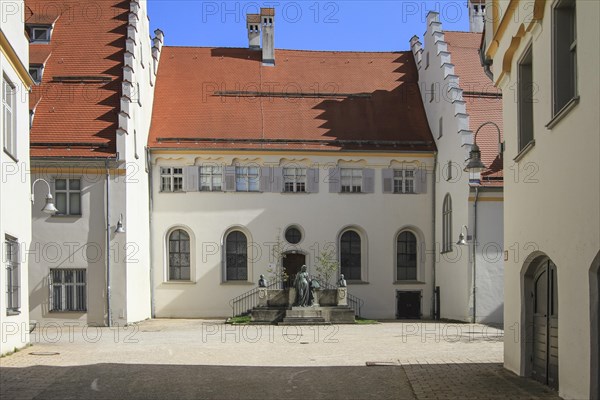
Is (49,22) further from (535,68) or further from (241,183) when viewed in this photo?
(535,68)

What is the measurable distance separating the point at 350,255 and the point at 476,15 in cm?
1522

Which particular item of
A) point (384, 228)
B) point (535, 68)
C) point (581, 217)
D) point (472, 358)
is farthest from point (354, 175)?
point (581, 217)

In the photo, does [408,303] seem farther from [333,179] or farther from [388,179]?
[333,179]

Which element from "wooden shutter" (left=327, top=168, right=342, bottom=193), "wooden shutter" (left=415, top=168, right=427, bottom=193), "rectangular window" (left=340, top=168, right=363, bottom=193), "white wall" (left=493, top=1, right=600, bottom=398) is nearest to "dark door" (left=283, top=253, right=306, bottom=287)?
"wooden shutter" (left=327, top=168, right=342, bottom=193)

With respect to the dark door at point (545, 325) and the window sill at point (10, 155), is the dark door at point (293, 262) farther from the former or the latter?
the dark door at point (545, 325)

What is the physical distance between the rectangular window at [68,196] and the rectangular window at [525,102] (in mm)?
18817

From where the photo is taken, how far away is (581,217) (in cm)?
991

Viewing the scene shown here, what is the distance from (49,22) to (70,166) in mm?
7457

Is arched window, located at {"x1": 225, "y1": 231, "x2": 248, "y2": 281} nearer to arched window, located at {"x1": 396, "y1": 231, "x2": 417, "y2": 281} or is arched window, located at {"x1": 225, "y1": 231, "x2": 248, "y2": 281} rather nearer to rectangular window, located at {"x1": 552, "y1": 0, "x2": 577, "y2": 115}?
arched window, located at {"x1": 396, "y1": 231, "x2": 417, "y2": 281}

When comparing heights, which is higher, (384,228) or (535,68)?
(535,68)

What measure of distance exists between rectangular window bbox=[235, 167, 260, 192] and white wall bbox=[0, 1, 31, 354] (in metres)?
15.8

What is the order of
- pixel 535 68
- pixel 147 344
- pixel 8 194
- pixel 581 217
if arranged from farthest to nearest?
pixel 147 344
pixel 8 194
pixel 535 68
pixel 581 217

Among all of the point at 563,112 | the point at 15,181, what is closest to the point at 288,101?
the point at 15,181

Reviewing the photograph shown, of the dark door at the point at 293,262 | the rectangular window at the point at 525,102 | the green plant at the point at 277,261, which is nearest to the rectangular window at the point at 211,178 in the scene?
the green plant at the point at 277,261
